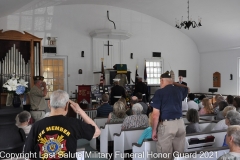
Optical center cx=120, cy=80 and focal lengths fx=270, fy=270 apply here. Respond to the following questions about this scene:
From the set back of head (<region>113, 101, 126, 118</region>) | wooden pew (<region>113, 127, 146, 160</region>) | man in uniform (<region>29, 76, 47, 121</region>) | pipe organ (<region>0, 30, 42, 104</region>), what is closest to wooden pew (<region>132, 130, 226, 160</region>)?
wooden pew (<region>113, 127, 146, 160</region>)

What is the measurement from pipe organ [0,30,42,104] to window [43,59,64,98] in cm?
232

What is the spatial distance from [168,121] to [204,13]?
8564mm

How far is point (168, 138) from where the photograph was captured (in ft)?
10.8

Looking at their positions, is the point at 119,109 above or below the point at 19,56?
below

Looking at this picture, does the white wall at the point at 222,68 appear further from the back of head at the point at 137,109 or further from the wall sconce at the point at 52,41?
the back of head at the point at 137,109

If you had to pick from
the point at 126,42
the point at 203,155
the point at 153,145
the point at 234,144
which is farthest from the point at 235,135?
the point at 126,42

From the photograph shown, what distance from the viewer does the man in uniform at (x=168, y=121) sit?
10.8 feet

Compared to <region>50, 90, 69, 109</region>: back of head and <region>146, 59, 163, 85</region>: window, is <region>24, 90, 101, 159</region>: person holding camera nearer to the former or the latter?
<region>50, 90, 69, 109</region>: back of head

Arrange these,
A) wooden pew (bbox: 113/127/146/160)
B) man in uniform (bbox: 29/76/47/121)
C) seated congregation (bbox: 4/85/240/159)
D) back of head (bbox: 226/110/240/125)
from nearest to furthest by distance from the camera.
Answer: seated congregation (bbox: 4/85/240/159), back of head (bbox: 226/110/240/125), wooden pew (bbox: 113/127/146/160), man in uniform (bbox: 29/76/47/121)

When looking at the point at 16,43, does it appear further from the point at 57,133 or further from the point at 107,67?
the point at 57,133

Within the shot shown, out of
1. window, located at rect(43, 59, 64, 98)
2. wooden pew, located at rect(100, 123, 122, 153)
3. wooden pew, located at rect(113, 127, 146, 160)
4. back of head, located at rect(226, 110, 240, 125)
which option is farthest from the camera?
window, located at rect(43, 59, 64, 98)

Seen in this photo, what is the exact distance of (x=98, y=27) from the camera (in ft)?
37.4

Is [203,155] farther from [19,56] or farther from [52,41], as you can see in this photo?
[52,41]

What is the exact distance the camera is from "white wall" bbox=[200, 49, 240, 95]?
Result: 1196 centimetres
